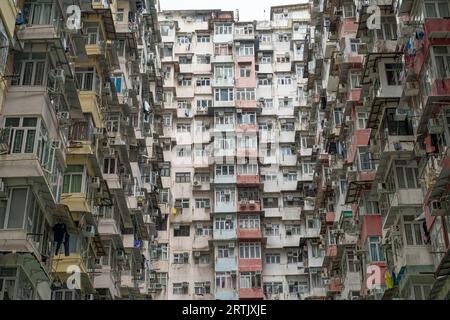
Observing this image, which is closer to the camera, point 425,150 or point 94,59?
point 425,150

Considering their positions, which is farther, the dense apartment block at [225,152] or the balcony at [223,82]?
the balcony at [223,82]

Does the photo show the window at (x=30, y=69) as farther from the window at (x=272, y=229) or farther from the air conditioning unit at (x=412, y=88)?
the window at (x=272, y=229)

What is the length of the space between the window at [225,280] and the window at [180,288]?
2.21 metres

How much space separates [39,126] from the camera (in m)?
21.9

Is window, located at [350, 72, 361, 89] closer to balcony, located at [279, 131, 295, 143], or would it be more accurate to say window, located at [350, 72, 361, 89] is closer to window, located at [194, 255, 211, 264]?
balcony, located at [279, 131, 295, 143]

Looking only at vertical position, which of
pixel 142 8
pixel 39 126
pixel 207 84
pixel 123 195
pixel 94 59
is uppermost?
pixel 207 84

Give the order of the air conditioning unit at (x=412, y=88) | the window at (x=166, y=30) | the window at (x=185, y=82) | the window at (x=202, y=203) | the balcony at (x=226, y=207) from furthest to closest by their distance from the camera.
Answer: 1. the window at (x=166, y=30)
2. the window at (x=185, y=82)
3. the window at (x=202, y=203)
4. the balcony at (x=226, y=207)
5. the air conditioning unit at (x=412, y=88)

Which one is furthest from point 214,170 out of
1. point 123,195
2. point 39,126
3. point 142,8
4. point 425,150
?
point 39,126

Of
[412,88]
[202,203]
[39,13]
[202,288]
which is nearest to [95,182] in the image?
[39,13]

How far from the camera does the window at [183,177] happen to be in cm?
5256

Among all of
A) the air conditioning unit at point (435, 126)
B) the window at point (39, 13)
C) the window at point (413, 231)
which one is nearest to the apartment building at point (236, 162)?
the window at point (413, 231)

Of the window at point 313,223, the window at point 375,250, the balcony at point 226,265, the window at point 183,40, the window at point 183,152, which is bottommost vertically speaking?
the window at point 375,250

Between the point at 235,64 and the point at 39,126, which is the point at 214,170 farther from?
the point at 39,126

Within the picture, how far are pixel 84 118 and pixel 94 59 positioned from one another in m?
2.90
